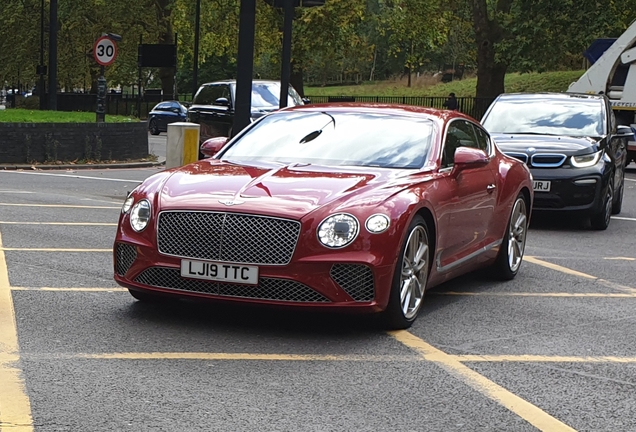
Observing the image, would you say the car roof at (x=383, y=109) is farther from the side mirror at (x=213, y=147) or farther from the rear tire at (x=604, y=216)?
the rear tire at (x=604, y=216)

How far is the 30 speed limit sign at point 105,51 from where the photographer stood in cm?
2562

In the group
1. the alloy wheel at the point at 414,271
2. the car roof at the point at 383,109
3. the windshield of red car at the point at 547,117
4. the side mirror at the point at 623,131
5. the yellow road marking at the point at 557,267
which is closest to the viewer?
the alloy wheel at the point at 414,271

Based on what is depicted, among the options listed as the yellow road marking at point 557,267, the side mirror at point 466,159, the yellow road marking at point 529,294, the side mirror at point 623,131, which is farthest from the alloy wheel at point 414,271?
the side mirror at point 623,131

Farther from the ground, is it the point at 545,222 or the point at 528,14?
the point at 528,14

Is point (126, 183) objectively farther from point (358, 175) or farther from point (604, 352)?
point (604, 352)

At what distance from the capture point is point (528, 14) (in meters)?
44.2

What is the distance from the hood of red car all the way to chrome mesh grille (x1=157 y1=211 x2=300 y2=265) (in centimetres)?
6

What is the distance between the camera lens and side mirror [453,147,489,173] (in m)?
8.41

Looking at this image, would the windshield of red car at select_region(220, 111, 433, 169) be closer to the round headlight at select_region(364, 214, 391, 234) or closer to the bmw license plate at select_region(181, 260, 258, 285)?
the round headlight at select_region(364, 214, 391, 234)

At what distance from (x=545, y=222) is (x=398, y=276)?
8.52m

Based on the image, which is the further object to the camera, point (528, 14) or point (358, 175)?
point (528, 14)

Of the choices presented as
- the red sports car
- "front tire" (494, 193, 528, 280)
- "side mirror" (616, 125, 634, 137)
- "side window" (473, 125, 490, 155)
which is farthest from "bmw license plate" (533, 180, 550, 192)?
the red sports car

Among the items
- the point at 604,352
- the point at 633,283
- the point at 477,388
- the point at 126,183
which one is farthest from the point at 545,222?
the point at 477,388

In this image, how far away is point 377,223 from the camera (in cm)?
704
